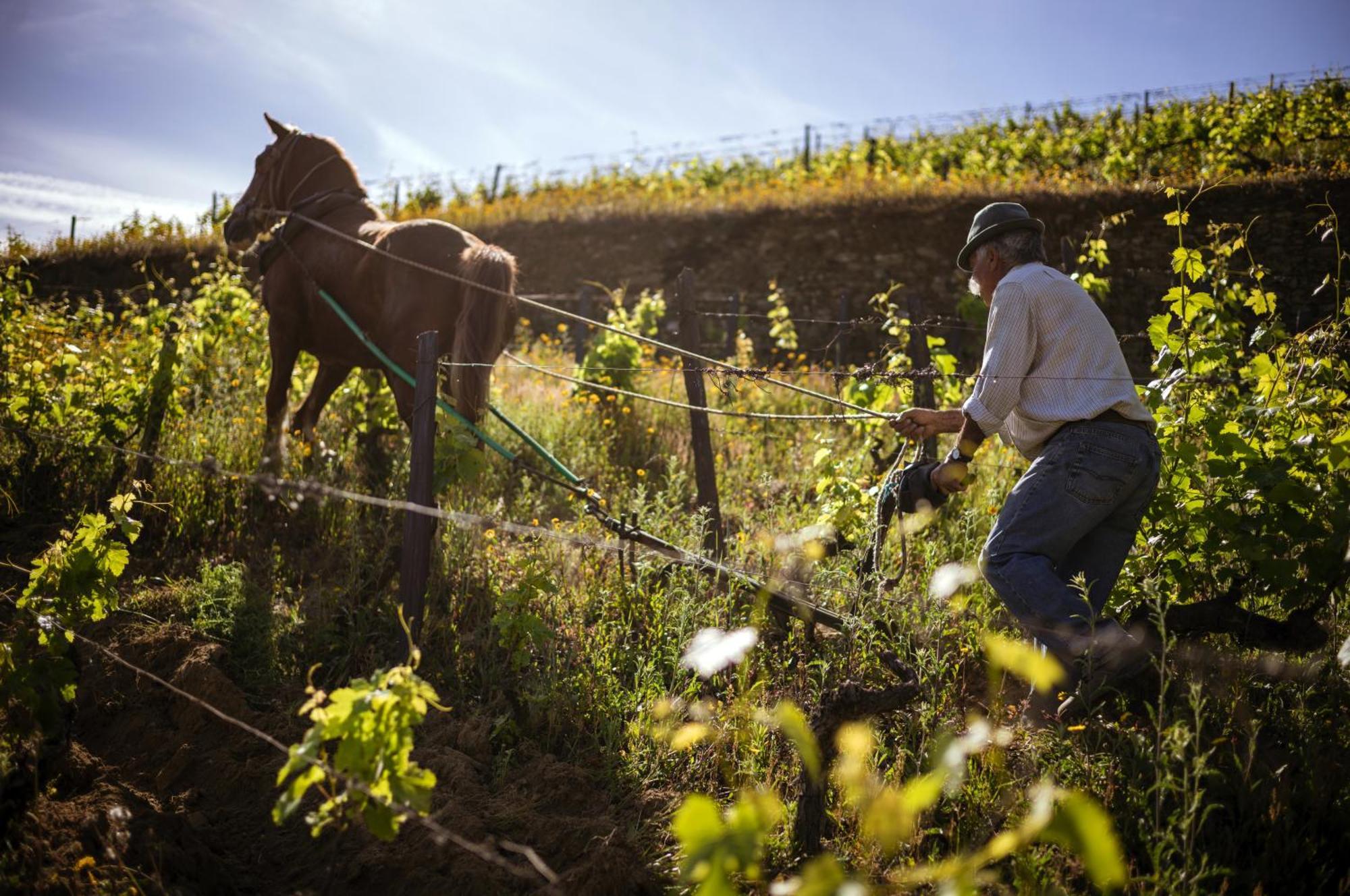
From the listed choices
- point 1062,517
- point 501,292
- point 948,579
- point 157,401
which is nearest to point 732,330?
point 501,292

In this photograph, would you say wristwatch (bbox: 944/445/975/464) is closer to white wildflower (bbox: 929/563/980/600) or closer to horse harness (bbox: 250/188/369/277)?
white wildflower (bbox: 929/563/980/600)

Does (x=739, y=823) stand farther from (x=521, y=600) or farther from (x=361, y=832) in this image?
(x=521, y=600)

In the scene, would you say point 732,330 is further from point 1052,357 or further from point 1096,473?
point 1096,473

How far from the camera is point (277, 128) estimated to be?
6.46 metres

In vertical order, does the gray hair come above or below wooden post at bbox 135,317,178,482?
above

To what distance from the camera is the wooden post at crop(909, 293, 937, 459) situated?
17.5ft

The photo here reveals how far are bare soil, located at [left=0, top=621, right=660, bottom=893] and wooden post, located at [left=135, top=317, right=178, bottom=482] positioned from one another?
6.47 feet

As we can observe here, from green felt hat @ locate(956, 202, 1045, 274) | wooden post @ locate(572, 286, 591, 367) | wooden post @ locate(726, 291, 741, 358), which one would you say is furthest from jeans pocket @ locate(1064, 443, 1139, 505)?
wooden post @ locate(726, 291, 741, 358)

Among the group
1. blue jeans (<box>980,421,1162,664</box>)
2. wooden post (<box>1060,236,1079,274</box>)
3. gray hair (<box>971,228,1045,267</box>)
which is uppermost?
wooden post (<box>1060,236,1079,274</box>)

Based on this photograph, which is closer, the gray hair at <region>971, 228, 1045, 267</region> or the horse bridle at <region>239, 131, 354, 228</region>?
the gray hair at <region>971, 228, 1045, 267</region>

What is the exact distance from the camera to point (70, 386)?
507 cm

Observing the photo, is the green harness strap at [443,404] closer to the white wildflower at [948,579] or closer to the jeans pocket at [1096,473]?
the jeans pocket at [1096,473]

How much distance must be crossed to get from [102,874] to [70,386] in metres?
3.80

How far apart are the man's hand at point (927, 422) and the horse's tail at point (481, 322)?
2.29 m
